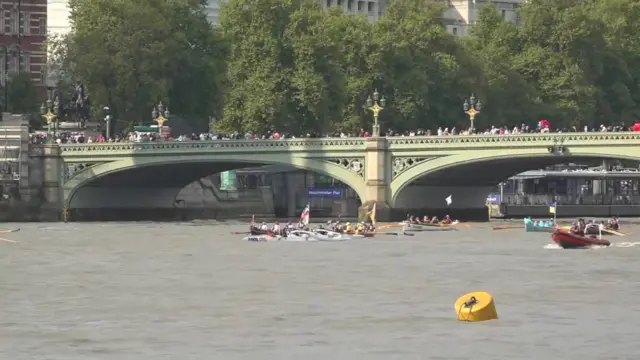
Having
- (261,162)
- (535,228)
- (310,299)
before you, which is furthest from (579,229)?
(310,299)

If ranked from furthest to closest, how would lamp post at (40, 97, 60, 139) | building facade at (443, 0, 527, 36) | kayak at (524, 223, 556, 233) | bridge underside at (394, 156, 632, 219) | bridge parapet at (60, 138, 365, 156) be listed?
building facade at (443, 0, 527, 36)
lamp post at (40, 97, 60, 139)
bridge parapet at (60, 138, 365, 156)
bridge underside at (394, 156, 632, 219)
kayak at (524, 223, 556, 233)

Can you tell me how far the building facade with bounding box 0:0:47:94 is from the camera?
125 meters

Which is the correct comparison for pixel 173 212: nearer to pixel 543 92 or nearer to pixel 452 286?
pixel 543 92

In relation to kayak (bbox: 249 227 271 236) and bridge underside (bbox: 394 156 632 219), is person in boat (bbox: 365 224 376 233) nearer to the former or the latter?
kayak (bbox: 249 227 271 236)

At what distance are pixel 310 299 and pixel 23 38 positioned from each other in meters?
73.0

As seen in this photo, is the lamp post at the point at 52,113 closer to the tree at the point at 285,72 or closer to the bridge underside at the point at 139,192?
the bridge underside at the point at 139,192

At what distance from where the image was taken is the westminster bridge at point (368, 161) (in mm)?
92000

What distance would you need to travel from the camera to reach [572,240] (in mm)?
77562

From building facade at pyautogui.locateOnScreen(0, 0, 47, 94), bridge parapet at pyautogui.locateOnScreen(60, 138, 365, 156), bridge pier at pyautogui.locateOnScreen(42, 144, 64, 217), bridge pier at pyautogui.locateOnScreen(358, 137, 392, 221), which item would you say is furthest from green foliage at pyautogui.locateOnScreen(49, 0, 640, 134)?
bridge pier at pyautogui.locateOnScreen(358, 137, 392, 221)

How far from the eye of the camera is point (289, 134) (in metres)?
114

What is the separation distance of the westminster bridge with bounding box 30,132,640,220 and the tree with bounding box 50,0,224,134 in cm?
554

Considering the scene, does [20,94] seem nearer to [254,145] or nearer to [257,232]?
[254,145]

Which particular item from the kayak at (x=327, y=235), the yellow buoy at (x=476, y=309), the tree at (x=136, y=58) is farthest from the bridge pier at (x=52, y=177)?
the yellow buoy at (x=476, y=309)

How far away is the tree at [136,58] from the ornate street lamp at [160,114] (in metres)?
0.73
